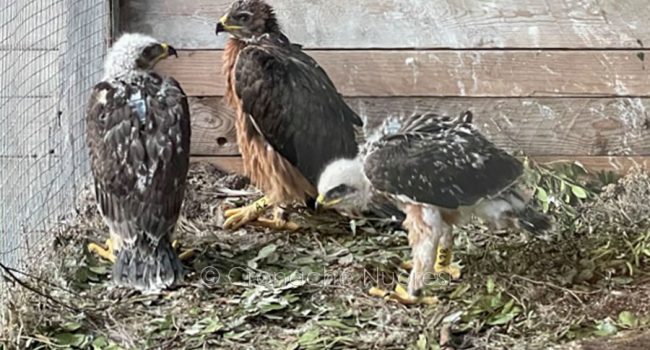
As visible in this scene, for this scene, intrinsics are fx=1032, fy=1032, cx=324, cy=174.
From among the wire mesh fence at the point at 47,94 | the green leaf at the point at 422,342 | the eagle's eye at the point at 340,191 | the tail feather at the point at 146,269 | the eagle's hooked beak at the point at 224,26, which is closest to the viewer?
the green leaf at the point at 422,342

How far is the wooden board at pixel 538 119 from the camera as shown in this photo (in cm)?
409

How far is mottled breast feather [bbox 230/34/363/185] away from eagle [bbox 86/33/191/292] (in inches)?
9.8

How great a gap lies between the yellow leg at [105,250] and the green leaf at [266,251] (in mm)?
512

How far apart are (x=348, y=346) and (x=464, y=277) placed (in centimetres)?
54

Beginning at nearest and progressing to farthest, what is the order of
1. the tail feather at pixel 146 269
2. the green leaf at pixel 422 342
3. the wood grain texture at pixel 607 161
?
the green leaf at pixel 422 342
the tail feather at pixel 146 269
the wood grain texture at pixel 607 161

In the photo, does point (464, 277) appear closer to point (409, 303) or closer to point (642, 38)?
point (409, 303)

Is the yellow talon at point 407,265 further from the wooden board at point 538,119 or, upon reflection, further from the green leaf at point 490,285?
the wooden board at point 538,119

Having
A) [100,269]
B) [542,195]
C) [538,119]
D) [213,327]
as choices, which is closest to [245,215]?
[100,269]

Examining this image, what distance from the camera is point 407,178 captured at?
306 cm

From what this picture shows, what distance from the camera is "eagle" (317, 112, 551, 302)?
10.1 feet

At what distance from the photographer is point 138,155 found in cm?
341

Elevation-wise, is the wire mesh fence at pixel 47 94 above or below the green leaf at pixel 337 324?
above

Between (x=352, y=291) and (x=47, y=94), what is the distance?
1.48 metres

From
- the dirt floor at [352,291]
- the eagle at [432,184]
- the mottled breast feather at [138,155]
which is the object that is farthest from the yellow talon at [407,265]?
the mottled breast feather at [138,155]
